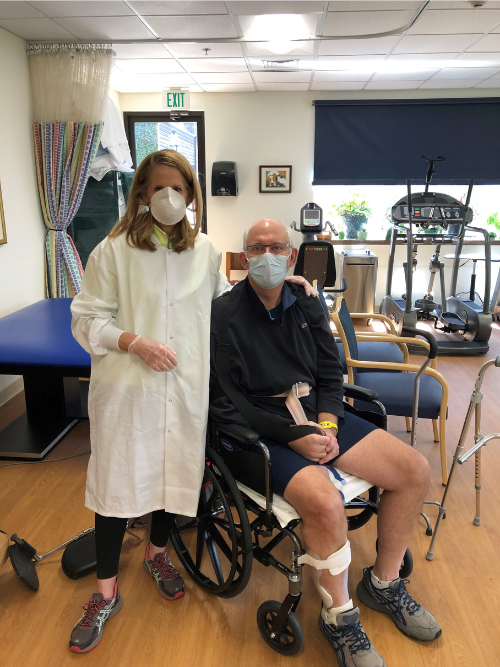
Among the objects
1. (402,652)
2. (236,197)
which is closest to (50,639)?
(402,652)

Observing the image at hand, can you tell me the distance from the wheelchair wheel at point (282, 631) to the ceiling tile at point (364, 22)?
11.0 ft

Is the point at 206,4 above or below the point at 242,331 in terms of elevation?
above

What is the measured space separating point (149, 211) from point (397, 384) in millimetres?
1518

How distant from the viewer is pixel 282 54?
3.96 meters

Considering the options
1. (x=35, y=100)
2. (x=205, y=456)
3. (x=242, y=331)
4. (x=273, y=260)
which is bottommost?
(x=205, y=456)

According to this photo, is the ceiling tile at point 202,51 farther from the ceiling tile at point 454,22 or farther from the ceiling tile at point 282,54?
the ceiling tile at point 454,22

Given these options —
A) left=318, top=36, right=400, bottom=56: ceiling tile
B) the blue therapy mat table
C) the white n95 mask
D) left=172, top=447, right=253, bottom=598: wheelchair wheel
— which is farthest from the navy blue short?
left=318, top=36, right=400, bottom=56: ceiling tile

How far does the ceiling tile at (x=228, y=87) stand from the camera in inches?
201

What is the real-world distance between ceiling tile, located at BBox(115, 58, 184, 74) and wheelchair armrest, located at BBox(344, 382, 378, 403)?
142 inches

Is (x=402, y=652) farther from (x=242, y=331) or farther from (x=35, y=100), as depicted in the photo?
(x=35, y=100)

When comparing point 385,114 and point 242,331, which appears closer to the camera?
point 242,331

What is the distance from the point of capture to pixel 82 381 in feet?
11.7

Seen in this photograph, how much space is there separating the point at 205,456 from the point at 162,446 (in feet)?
0.51

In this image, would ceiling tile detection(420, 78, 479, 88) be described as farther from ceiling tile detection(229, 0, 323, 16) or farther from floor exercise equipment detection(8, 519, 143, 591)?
floor exercise equipment detection(8, 519, 143, 591)
